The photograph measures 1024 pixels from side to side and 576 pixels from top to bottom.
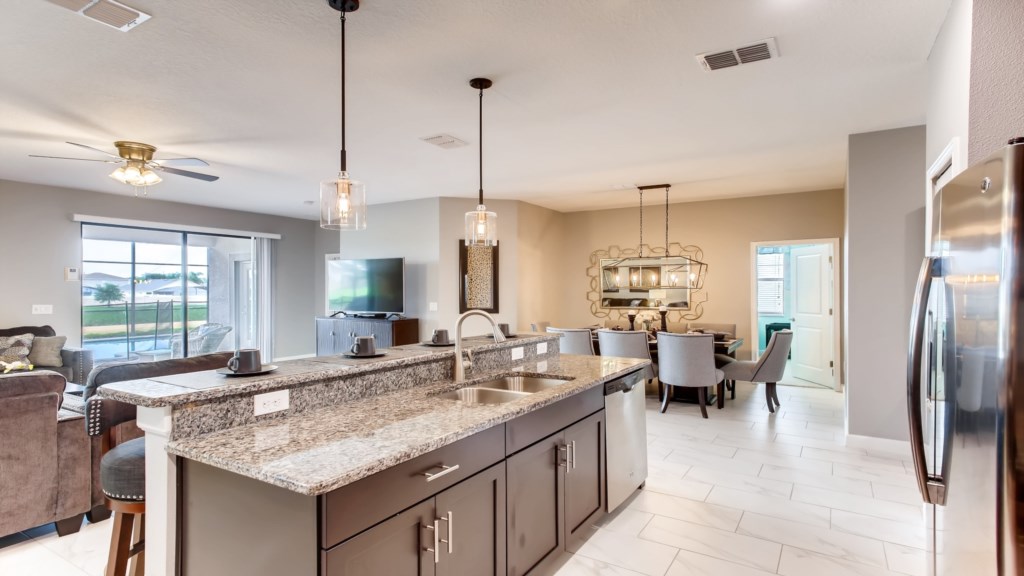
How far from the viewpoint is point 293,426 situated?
171cm

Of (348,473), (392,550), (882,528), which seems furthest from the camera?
(882,528)

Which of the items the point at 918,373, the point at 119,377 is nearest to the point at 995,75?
the point at 918,373

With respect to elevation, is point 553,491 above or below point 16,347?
below

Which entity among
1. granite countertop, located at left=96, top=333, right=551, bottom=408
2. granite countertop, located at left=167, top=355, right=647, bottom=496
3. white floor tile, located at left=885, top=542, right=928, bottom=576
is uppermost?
granite countertop, located at left=96, top=333, right=551, bottom=408

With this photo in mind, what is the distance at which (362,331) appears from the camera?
7062 millimetres

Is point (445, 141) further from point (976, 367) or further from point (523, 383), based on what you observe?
point (976, 367)

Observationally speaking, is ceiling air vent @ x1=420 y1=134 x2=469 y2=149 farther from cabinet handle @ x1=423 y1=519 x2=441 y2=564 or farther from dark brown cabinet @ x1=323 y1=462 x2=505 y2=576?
cabinet handle @ x1=423 y1=519 x2=441 y2=564

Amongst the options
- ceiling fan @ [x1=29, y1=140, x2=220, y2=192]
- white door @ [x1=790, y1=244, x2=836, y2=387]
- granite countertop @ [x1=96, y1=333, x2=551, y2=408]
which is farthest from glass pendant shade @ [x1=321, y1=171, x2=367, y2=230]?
white door @ [x1=790, y1=244, x2=836, y2=387]

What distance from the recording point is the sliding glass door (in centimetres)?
640

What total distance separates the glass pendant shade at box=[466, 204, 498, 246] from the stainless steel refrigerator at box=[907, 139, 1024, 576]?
2124mm

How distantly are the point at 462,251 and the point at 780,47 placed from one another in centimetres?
472

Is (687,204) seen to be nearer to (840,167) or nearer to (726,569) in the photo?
(840,167)

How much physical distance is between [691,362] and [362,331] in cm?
436

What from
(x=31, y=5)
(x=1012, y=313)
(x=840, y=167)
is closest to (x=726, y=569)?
(x=1012, y=313)
